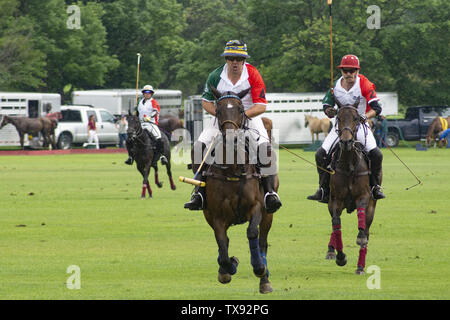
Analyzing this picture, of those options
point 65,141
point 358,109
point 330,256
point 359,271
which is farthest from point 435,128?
point 359,271

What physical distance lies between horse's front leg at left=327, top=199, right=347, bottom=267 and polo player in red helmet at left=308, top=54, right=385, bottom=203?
0.53 m

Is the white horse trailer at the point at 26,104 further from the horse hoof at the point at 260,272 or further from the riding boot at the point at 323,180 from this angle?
the horse hoof at the point at 260,272

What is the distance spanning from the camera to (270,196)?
11.9 metres

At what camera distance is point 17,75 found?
60.5 meters

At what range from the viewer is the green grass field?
1159 cm

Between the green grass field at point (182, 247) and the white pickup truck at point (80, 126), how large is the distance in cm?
2596

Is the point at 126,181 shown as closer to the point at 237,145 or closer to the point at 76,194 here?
the point at 76,194

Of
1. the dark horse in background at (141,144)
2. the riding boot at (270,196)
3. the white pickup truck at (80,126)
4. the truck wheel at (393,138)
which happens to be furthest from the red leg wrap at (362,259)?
the truck wheel at (393,138)

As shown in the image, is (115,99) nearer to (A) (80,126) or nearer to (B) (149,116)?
(A) (80,126)

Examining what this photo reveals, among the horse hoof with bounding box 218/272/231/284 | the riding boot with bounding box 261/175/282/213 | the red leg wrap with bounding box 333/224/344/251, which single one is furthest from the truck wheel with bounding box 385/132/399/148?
the horse hoof with bounding box 218/272/231/284

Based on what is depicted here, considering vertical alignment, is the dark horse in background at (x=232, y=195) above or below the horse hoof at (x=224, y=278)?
above

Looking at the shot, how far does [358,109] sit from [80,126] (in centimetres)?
4183

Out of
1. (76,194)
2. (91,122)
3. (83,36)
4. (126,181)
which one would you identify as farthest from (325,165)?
(83,36)

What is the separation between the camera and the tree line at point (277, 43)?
59875 millimetres
